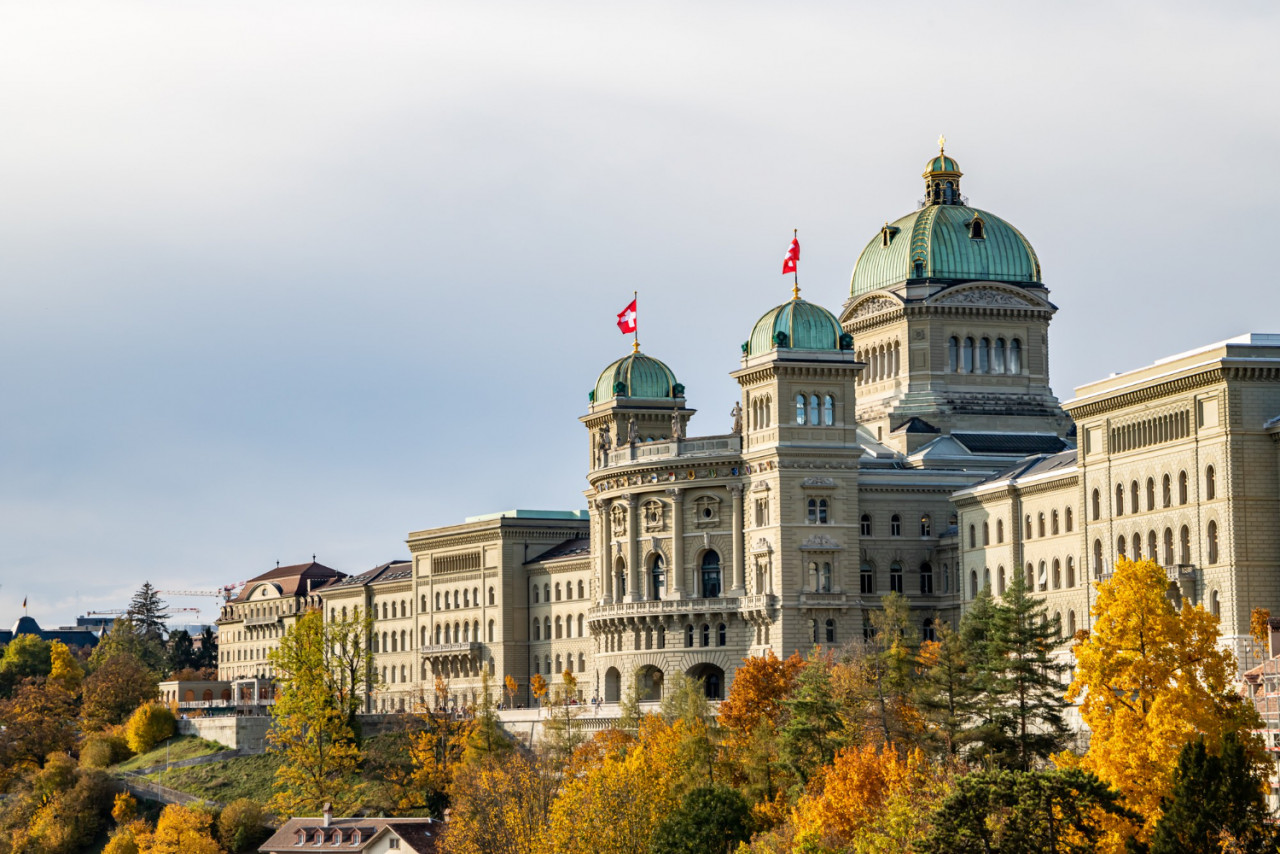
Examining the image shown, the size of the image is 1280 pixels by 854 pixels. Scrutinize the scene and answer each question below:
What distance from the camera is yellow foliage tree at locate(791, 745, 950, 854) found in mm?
80375

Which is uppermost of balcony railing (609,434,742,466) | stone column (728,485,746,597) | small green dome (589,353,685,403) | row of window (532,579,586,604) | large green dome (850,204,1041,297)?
large green dome (850,204,1041,297)

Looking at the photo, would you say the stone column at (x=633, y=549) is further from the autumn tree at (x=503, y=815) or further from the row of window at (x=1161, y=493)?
the row of window at (x=1161, y=493)

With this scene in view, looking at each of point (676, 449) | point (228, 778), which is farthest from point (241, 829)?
point (676, 449)

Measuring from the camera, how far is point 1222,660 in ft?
267

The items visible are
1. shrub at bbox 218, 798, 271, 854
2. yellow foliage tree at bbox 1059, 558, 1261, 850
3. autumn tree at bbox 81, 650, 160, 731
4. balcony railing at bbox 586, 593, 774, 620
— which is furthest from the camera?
autumn tree at bbox 81, 650, 160, 731

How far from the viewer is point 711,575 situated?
149625mm

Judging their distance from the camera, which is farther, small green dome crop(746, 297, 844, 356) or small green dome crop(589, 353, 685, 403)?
small green dome crop(589, 353, 685, 403)

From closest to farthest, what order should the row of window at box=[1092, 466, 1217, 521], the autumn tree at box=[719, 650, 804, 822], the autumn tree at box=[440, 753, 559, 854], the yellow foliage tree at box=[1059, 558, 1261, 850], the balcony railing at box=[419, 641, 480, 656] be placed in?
the yellow foliage tree at box=[1059, 558, 1261, 850] < the row of window at box=[1092, 466, 1217, 521] < the autumn tree at box=[719, 650, 804, 822] < the autumn tree at box=[440, 753, 559, 854] < the balcony railing at box=[419, 641, 480, 656]

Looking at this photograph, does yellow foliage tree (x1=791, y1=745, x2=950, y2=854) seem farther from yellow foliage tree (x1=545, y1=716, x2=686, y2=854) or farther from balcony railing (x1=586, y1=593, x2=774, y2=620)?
balcony railing (x1=586, y1=593, x2=774, y2=620)

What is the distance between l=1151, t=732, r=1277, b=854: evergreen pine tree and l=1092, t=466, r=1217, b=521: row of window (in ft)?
120

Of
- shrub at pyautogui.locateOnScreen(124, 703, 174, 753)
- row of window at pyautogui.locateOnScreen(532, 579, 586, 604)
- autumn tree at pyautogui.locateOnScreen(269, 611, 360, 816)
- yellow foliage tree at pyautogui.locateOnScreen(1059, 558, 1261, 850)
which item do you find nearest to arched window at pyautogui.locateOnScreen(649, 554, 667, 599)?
row of window at pyautogui.locateOnScreen(532, 579, 586, 604)

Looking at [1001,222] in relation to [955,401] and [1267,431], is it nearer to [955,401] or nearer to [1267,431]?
[955,401]

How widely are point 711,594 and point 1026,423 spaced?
26.7 m

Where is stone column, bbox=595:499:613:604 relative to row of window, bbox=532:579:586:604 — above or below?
above
